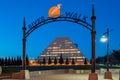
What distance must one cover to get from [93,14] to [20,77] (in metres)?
11.6

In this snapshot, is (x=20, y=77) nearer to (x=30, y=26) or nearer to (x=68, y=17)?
(x=30, y=26)

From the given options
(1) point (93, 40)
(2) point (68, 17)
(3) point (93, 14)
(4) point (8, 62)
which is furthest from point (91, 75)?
(4) point (8, 62)

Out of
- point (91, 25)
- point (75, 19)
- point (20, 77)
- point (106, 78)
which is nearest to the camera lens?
point (91, 25)

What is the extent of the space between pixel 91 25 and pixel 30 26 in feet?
27.8

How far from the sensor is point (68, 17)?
3519 centimetres

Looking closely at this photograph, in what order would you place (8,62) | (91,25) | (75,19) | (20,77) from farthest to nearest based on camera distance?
1. (8,62)
2. (20,77)
3. (75,19)
4. (91,25)

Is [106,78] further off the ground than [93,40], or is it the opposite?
[93,40]

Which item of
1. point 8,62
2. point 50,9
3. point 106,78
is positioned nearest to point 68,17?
point 50,9

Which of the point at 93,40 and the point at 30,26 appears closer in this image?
the point at 93,40

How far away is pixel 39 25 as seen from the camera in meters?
37.2

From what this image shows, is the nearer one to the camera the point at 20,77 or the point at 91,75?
the point at 91,75

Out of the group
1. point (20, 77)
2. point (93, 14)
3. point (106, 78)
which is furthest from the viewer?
point (106, 78)

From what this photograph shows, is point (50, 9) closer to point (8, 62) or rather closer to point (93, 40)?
point (93, 40)

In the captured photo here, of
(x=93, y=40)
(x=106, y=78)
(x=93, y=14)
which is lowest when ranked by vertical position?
(x=106, y=78)
